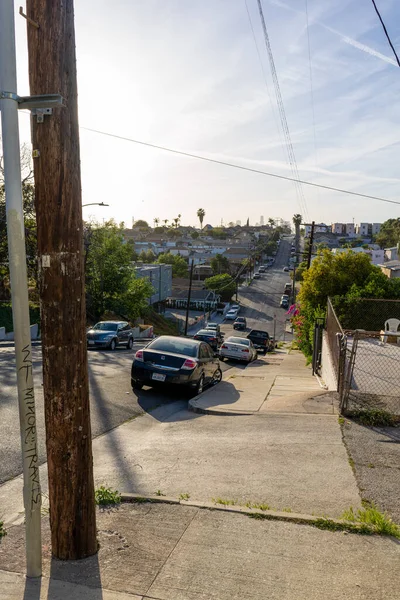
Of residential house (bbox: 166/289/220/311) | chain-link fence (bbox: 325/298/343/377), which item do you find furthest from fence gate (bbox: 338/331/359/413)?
residential house (bbox: 166/289/220/311)

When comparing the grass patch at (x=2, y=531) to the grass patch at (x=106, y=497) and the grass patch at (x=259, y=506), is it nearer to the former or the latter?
the grass patch at (x=106, y=497)

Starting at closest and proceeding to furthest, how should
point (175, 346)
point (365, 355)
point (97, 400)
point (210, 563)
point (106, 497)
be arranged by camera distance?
1. point (210, 563)
2. point (106, 497)
3. point (97, 400)
4. point (175, 346)
5. point (365, 355)

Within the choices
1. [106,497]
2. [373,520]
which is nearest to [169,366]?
[106,497]

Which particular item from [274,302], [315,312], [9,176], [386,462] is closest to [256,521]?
[386,462]

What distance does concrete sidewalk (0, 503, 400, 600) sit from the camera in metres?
3.52

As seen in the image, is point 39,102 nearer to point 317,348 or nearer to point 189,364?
point 189,364

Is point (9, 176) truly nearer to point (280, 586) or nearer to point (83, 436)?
point (83, 436)

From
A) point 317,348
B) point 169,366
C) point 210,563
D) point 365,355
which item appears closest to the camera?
point 210,563

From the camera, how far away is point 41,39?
3.55 metres

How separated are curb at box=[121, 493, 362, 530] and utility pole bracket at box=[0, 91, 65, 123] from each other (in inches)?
140

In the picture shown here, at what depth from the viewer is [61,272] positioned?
12.0ft

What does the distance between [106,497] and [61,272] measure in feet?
8.24

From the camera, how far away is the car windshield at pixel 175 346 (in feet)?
39.4

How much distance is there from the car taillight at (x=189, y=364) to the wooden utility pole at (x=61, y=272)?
7617 mm
